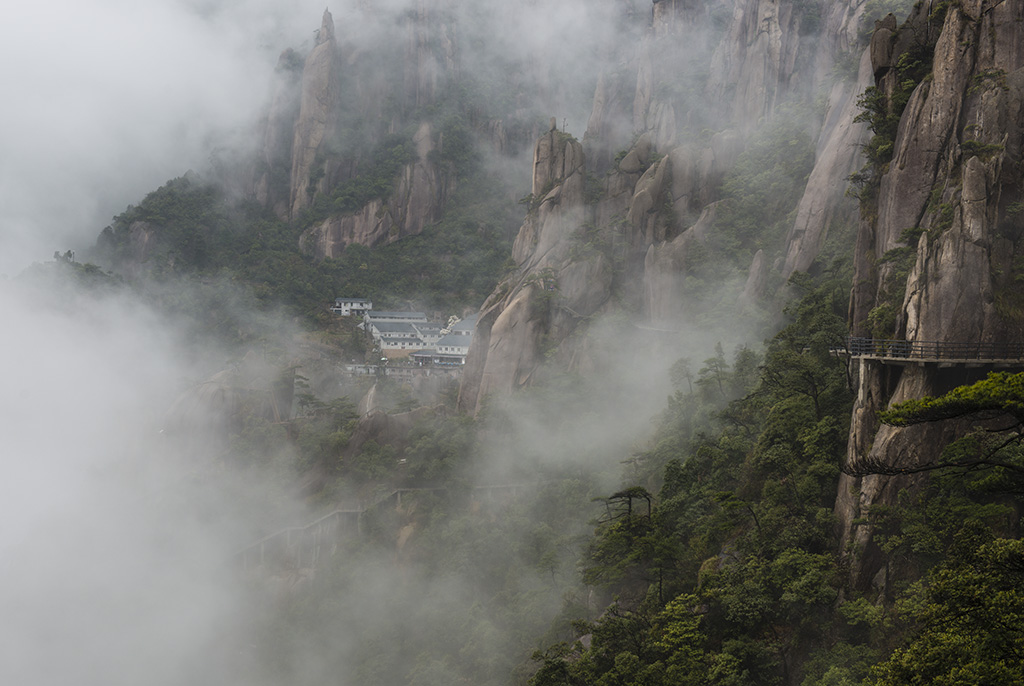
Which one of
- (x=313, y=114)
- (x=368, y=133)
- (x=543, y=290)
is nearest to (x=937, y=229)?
(x=543, y=290)

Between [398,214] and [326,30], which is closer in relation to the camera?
[398,214]

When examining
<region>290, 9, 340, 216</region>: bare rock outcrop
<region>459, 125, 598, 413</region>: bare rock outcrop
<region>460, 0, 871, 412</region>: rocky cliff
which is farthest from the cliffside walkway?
<region>290, 9, 340, 216</region>: bare rock outcrop

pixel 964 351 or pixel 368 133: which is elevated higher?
pixel 368 133

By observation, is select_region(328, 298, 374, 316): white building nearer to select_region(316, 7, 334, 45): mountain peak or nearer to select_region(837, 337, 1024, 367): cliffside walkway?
select_region(316, 7, 334, 45): mountain peak

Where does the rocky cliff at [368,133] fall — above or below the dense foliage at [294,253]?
above

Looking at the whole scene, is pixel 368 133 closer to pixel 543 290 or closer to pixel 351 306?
pixel 351 306

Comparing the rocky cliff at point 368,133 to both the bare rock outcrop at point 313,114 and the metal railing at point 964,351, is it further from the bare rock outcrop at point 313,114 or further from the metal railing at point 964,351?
the metal railing at point 964,351

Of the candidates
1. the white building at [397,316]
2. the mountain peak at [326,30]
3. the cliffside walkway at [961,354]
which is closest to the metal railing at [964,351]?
the cliffside walkway at [961,354]

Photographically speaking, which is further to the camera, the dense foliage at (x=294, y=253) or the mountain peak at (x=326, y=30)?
the mountain peak at (x=326, y=30)

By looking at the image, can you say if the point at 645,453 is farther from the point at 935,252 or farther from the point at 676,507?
the point at 935,252
